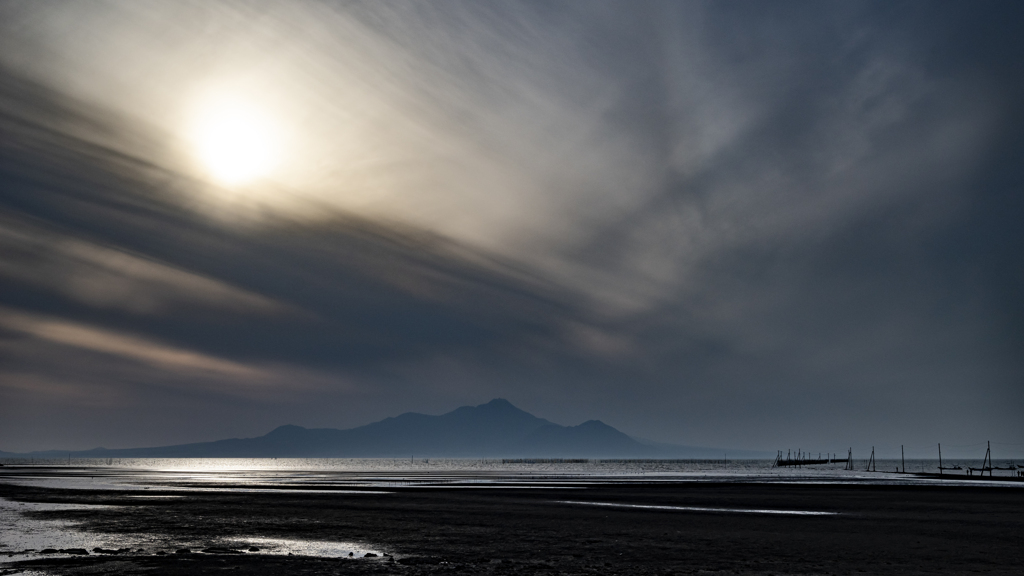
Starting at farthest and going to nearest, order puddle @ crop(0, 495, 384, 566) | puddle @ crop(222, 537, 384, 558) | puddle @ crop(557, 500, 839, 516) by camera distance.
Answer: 1. puddle @ crop(557, 500, 839, 516)
2. puddle @ crop(222, 537, 384, 558)
3. puddle @ crop(0, 495, 384, 566)

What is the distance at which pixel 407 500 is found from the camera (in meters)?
43.6

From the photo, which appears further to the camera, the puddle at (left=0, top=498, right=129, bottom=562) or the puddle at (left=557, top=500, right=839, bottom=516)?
the puddle at (left=557, top=500, right=839, bottom=516)

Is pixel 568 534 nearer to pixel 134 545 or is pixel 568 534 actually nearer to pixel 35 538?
pixel 134 545

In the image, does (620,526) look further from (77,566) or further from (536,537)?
(77,566)

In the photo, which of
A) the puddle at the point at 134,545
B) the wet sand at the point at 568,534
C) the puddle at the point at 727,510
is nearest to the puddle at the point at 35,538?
the puddle at the point at 134,545

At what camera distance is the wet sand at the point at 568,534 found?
1794 centimetres

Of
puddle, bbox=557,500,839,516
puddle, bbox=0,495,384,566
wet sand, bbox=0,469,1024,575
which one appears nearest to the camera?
wet sand, bbox=0,469,1024,575

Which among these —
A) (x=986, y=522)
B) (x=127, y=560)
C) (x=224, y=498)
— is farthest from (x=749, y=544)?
(x=224, y=498)

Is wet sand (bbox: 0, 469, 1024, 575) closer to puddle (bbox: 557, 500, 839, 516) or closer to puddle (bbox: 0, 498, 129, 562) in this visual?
puddle (bbox: 557, 500, 839, 516)

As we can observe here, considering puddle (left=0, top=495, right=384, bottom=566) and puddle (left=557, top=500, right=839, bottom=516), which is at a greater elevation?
puddle (left=0, top=495, right=384, bottom=566)

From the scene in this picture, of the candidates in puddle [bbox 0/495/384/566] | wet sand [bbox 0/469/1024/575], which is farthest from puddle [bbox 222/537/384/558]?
wet sand [bbox 0/469/1024/575]

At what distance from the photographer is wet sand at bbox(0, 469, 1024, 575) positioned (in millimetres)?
17938

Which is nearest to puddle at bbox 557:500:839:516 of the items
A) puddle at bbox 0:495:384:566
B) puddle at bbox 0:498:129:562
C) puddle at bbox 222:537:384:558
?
puddle at bbox 222:537:384:558

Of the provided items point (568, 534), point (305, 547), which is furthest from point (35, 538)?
point (568, 534)
